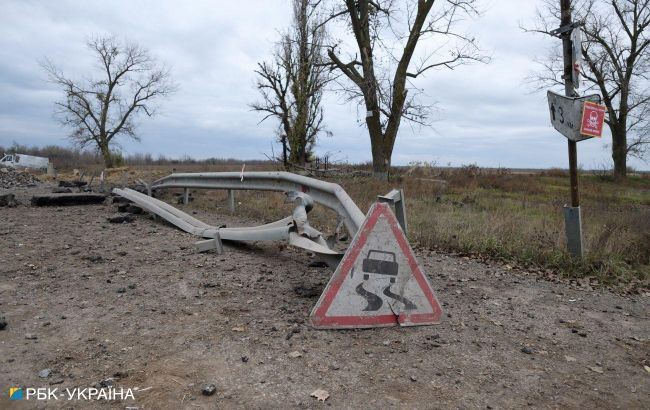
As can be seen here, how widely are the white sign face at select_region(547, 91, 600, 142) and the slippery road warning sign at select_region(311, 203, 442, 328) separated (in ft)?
11.2

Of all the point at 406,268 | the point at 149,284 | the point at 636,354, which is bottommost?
the point at 636,354

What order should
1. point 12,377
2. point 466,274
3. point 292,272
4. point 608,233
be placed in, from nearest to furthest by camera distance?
point 12,377 < point 292,272 < point 466,274 < point 608,233

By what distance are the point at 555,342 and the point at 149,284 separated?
10.9 ft

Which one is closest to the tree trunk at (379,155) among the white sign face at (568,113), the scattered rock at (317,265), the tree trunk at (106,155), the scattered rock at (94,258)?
the white sign face at (568,113)

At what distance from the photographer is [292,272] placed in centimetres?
482

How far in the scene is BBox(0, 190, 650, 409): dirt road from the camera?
8.59 ft

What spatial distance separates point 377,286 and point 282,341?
30.0 inches

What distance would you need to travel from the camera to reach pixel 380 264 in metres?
3.46

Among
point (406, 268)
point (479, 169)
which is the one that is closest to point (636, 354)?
point (406, 268)

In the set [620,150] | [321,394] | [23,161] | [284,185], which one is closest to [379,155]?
[284,185]

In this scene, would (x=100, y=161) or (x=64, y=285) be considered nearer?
(x=64, y=285)

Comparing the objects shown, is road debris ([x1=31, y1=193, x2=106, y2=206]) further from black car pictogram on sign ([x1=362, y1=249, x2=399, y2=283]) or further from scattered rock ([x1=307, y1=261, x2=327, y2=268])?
black car pictogram on sign ([x1=362, y1=249, x2=399, y2=283])

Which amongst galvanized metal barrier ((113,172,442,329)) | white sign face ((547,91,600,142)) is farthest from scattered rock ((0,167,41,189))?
white sign face ((547,91,600,142))

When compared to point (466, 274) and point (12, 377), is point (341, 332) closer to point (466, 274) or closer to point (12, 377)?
point (12, 377)
